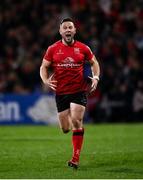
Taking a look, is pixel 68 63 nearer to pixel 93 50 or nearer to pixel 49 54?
pixel 49 54

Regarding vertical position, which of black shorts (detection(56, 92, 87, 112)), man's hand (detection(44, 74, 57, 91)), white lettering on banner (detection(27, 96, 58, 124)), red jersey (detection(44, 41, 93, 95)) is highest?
red jersey (detection(44, 41, 93, 95))

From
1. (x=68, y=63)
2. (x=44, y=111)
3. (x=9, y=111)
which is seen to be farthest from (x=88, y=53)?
(x=9, y=111)

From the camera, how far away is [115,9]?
2620 cm

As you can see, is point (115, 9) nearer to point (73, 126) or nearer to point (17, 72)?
point (17, 72)

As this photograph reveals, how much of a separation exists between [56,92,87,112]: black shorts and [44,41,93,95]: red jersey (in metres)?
0.08

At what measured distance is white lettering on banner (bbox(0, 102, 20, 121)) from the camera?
23641 mm

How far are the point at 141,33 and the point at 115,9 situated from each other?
1.42 m

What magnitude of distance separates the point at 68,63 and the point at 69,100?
0.66 metres

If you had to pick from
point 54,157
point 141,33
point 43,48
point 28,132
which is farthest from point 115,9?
point 54,157

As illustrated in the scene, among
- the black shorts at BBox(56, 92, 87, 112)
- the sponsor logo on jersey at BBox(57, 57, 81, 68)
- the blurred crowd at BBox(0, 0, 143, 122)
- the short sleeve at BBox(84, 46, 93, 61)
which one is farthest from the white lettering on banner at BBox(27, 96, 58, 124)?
Result: the sponsor logo on jersey at BBox(57, 57, 81, 68)

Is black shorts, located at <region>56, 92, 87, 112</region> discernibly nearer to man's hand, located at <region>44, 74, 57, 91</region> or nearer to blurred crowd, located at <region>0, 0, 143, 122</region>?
man's hand, located at <region>44, 74, 57, 91</region>

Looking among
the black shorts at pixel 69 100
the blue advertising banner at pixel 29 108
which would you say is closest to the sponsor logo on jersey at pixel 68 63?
the black shorts at pixel 69 100

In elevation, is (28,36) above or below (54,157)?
above

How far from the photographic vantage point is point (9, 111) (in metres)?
23.8
